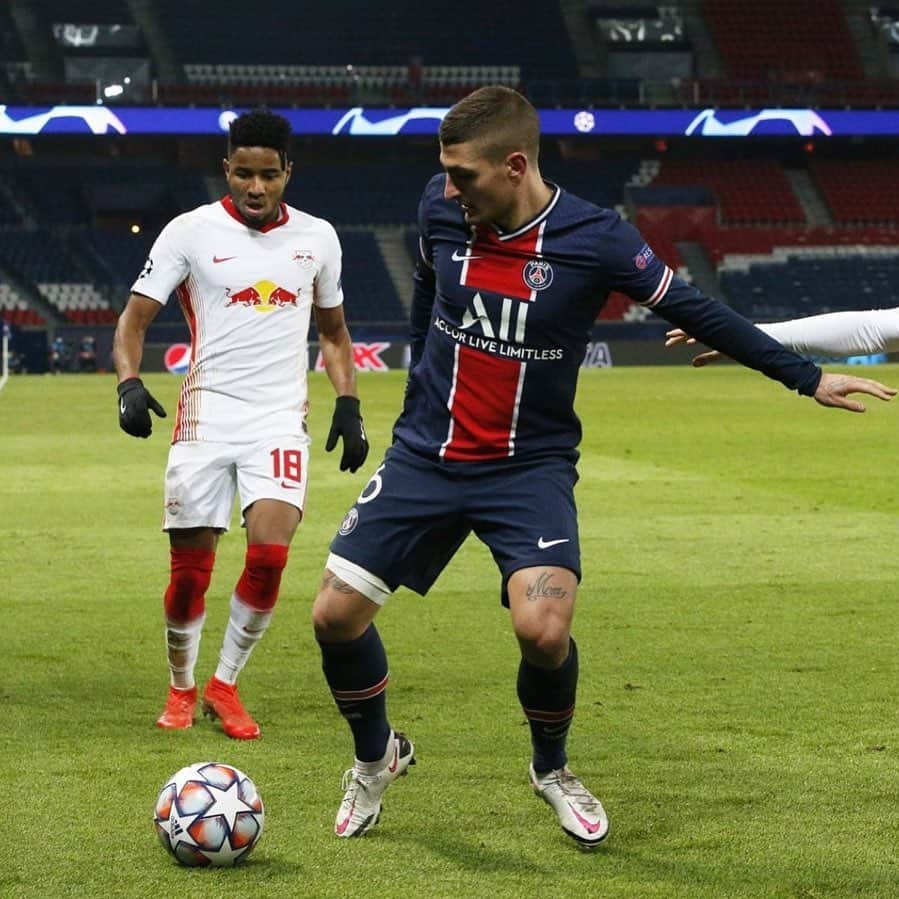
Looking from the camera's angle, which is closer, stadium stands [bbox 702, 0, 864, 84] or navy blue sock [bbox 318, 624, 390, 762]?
navy blue sock [bbox 318, 624, 390, 762]

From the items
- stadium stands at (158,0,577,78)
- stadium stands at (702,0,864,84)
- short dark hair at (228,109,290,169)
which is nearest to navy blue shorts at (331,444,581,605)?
short dark hair at (228,109,290,169)

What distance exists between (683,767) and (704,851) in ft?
3.26

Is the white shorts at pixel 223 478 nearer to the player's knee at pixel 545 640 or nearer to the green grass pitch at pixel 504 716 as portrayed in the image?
the green grass pitch at pixel 504 716

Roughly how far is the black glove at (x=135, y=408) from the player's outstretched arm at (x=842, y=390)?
8.51 ft

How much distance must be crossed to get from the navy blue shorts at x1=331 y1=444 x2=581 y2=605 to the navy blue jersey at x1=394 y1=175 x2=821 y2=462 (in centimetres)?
6

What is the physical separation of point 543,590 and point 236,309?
7.47 ft

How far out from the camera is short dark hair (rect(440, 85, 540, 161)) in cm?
500

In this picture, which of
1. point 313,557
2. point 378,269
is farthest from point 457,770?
point 378,269

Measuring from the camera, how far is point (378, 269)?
154 ft

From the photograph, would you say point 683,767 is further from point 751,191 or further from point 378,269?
point 751,191

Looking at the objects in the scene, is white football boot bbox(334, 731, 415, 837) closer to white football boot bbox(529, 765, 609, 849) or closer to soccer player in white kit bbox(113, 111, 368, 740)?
white football boot bbox(529, 765, 609, 849)

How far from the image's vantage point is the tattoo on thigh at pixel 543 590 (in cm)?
503

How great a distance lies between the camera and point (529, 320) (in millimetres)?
5184

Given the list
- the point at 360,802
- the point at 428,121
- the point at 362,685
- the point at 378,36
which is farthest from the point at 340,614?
the point at 378,36
